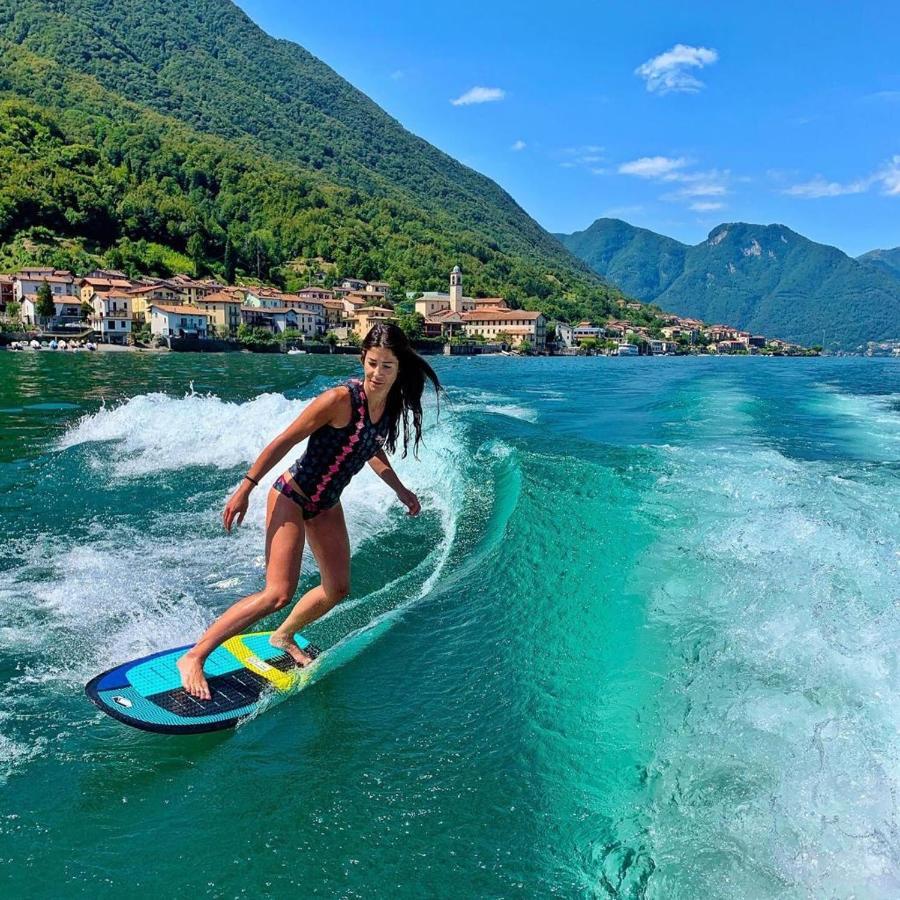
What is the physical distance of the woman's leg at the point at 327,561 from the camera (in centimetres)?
429

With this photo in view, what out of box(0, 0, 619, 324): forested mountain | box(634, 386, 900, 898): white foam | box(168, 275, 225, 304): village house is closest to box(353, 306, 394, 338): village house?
box(168, 275, 225, 304): village house

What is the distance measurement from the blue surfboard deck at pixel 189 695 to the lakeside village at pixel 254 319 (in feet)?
241

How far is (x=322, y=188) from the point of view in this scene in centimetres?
18988

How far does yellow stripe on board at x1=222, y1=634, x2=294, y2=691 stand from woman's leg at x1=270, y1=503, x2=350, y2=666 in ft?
0.63

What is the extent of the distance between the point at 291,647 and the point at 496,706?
1.53 meters

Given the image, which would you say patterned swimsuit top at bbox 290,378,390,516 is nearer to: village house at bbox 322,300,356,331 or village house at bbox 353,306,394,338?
village house at bbox 353,306,394,338

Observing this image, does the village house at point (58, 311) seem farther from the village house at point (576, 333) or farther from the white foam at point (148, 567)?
the white foam at point (148, 567)

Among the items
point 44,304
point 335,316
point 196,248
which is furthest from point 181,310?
point 196,248

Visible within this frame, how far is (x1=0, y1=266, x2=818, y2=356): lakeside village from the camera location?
87.2 m

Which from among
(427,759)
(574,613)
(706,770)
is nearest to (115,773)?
(427,759)

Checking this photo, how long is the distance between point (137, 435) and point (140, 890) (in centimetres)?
1307

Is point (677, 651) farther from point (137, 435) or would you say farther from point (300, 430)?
point (137, 435)

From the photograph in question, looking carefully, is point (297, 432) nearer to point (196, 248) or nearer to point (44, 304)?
point (44, 304)

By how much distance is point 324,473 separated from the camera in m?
4.09
